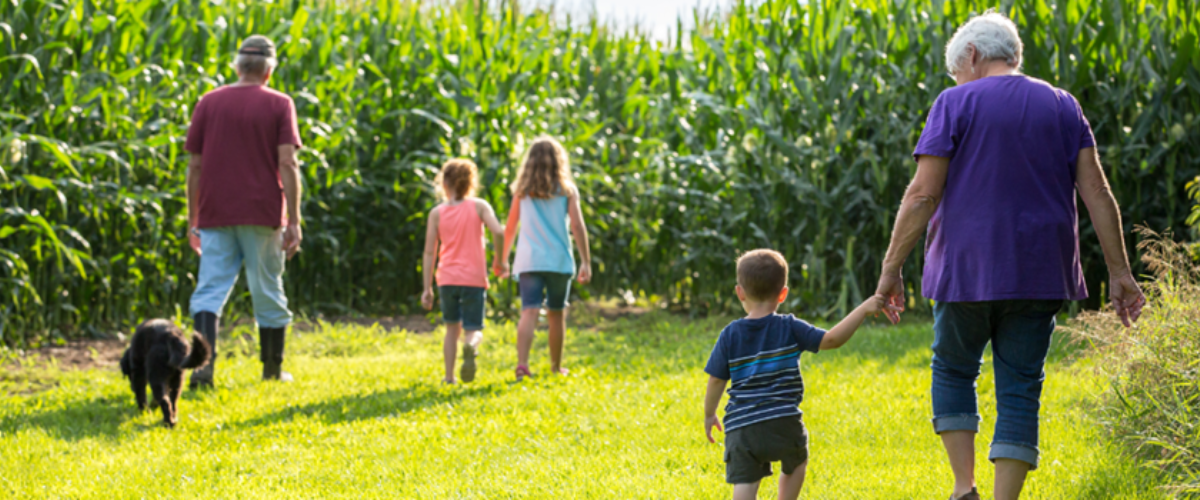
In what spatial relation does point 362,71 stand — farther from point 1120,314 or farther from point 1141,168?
point 1120,314

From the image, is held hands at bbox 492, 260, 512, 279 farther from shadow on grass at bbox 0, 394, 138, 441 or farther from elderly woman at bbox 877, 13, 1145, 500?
elderly woman at bbox 877, 13, 1145, 500

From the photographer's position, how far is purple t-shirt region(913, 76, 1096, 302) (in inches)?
119

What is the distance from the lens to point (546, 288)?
6199mm

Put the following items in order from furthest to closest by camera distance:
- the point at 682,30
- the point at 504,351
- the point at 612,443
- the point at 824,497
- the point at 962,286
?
the point at 682,30 < the point at 504,351 < the point at 612,443 < the point at 824,497 < the point at 962,286

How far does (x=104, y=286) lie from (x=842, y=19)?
6431 mm

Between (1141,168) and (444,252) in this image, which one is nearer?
(444,252)

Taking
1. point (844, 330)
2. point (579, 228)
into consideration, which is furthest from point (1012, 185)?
point (579, 228)

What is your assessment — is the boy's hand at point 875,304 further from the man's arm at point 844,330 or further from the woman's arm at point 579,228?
the woman's arm at point 579,228

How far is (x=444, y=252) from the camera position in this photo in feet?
20.1

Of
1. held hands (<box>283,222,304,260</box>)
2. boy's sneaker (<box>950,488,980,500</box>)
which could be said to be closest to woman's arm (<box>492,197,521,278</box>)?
held hands (<box>283,222,304,260</box>)

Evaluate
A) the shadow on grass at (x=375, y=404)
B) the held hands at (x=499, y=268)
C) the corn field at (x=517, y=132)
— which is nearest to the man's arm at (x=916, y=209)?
the shadow on grass at (x=375, y=404)

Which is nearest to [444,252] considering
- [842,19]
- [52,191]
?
[52,191]

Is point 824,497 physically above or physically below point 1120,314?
below

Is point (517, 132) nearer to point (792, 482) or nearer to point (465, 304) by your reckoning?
point (465, 304)
